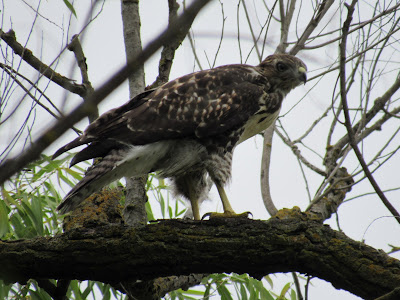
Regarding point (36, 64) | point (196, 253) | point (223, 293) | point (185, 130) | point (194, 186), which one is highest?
point (36, 64)

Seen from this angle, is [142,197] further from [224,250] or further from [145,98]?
[224,250]

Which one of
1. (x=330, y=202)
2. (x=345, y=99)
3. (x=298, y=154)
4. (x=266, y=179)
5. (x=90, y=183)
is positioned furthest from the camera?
(x=298, y=154)

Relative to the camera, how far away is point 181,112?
4027 mm

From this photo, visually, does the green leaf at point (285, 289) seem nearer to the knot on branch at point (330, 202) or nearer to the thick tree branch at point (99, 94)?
the knot on branch at point (330, 202)

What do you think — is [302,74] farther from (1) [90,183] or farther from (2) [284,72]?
(1) [90,183]

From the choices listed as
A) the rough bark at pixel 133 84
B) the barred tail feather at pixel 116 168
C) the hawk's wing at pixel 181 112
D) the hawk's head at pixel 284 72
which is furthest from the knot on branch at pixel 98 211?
the hawk's head at pixel 284 72

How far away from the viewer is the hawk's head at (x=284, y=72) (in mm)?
4590

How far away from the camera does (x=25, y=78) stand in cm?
333

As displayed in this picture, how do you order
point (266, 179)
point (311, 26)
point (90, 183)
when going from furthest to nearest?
point (311, 26) < point (266, 179) < point (90, 183)

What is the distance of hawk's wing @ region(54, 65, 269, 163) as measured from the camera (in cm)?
384

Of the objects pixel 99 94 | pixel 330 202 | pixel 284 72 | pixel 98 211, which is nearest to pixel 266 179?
pixel 330 202

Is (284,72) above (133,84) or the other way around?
above

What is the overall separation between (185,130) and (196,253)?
3.88 ft

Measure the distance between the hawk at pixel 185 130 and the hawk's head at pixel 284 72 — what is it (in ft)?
0.66
